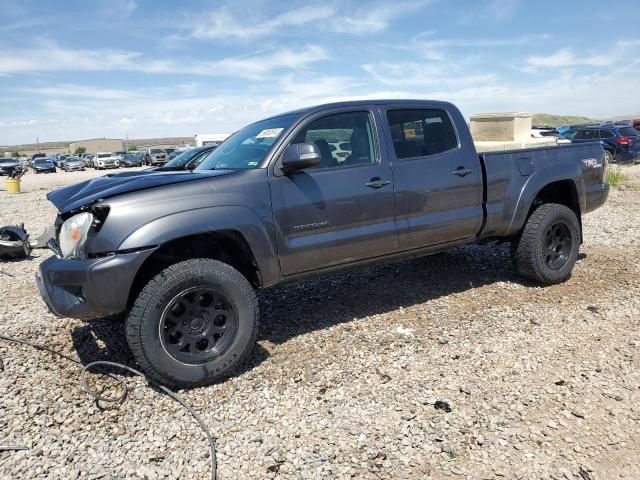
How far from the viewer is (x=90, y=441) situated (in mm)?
2852

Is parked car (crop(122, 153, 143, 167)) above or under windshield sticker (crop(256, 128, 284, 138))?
above

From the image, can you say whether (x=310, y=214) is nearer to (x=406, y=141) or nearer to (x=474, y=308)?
(x=406, y=141)

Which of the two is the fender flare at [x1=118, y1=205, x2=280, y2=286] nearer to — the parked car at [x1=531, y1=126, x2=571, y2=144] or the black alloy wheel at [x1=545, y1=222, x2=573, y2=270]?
the black alloy wheel at [x1=545, y1=222, x2=573, y2=270]

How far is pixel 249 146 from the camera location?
13.6 ft

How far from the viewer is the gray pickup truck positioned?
3.20 meters

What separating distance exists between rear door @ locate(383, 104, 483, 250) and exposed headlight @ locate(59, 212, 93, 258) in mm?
2324

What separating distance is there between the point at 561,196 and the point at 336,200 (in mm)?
2981

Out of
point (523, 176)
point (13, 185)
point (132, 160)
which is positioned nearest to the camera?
point (523, 176)

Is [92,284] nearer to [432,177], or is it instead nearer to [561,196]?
[432,177]

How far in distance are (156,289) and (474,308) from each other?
2883 mm

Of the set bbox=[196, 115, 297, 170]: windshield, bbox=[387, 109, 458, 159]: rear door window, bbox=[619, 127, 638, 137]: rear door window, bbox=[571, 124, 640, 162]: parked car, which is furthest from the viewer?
bbox=[619, 127, 638, 137]: rear door window

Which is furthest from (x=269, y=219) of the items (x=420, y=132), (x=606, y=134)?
(x=606, y=134)

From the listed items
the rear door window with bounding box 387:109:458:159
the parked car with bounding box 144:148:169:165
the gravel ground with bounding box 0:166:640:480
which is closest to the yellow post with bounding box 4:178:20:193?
Result: the gravel ground with bounding box 0:166:640:480

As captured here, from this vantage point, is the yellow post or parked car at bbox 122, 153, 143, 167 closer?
the yellow post
